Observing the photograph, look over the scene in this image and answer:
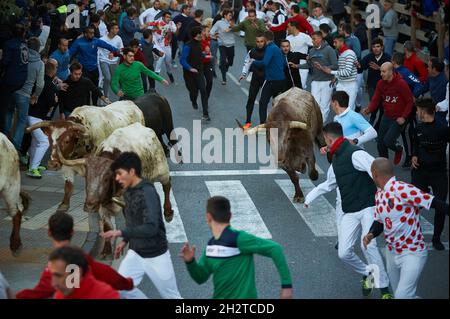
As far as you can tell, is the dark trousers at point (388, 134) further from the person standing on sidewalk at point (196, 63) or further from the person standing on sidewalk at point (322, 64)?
the person standing on sidewalk at point (196, 63)

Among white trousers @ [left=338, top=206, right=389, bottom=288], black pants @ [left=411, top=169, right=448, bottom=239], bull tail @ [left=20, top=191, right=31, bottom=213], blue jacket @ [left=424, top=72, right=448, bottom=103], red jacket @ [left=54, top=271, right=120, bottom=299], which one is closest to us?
red jacket @ [left=54, top=271, right=120, bottom=299]

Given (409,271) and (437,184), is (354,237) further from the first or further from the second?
(437,184)

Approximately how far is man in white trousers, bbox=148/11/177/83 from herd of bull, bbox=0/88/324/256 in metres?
6.96

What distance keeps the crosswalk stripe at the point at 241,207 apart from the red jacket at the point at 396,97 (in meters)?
2.79

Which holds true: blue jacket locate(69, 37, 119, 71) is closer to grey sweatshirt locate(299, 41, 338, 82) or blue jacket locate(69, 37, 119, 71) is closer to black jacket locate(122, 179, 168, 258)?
grey sweatshirt locate(299, 41, 338, 82)

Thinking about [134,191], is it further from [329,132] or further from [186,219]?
[186,219]

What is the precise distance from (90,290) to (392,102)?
359 inches

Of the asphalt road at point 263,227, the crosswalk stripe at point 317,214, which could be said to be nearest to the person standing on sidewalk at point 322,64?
the asphalt road at point 263,227

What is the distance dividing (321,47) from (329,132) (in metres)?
7.81

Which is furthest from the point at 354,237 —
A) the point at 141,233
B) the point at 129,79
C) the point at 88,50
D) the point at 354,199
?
the point at 88,50

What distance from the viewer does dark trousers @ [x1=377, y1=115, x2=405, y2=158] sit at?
1462 cm

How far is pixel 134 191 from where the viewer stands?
8.21 metres

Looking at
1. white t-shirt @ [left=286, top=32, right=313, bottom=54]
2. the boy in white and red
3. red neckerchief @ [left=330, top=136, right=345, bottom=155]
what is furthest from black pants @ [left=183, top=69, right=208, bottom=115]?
the boy in white and red
